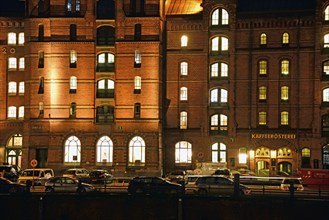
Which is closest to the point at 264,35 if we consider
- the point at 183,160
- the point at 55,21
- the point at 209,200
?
the point at 183,160

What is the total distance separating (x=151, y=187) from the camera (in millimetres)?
54750

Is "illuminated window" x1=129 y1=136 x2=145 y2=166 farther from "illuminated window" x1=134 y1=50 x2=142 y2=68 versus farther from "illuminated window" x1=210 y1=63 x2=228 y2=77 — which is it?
"illuminated window" x1=210 y1=63 x2=228 y2=77

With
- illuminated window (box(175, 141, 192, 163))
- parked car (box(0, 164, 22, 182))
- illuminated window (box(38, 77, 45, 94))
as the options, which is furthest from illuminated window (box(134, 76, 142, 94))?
parked car (box(0, 164, 22, 182))

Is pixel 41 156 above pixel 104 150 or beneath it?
beneath

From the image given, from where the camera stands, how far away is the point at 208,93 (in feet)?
279

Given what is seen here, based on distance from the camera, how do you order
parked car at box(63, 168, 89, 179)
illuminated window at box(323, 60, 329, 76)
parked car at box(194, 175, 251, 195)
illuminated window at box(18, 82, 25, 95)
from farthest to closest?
1. illuminated window at box(18, 82, 25, 95)
2. illuminated window at box(323, 60, 329, 76)
3. parked car at box(63, 168, 89, 179)
4. parked car at box(194, 175, 251, 195)

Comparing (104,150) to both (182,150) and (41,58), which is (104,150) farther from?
(41,58)

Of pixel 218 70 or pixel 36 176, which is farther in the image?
pixel 218 70

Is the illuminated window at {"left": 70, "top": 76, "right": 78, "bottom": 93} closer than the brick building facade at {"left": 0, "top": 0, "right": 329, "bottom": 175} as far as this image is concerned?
No

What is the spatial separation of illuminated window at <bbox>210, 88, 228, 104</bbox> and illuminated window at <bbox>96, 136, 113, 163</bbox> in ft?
43.1

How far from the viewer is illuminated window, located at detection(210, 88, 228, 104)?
85188 millimetres

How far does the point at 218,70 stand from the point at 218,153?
981cm

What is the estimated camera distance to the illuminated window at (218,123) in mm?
84812

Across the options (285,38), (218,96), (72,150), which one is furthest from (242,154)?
(72,150)
